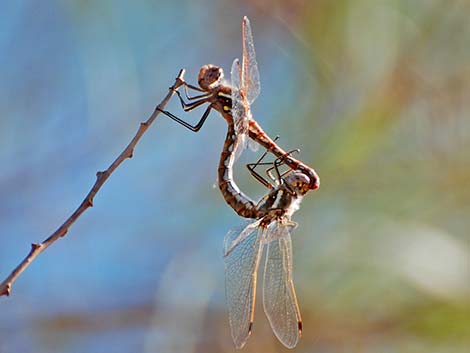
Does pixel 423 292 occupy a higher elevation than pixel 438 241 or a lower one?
lower

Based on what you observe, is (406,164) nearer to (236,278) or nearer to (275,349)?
(275,349)

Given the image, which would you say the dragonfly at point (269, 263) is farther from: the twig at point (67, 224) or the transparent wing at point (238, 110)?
the twig at point (67, 224)

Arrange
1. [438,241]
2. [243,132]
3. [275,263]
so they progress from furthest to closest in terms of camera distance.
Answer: [438,241]
[275,263]
[243,132]

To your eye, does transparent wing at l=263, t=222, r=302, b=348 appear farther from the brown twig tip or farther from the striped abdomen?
the brown twig tip

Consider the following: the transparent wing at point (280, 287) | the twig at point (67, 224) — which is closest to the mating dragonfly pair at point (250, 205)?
the transparent wing at point (280, 287)

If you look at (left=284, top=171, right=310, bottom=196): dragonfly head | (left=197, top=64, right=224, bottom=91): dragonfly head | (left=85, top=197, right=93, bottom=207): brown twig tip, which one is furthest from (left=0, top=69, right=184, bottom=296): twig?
(left=284, top=171, right=310, bottom=196): dragonfly head

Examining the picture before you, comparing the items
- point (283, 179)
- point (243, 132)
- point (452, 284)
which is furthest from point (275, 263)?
point (452, 284)

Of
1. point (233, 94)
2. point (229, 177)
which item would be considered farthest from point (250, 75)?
point (229, 177)
